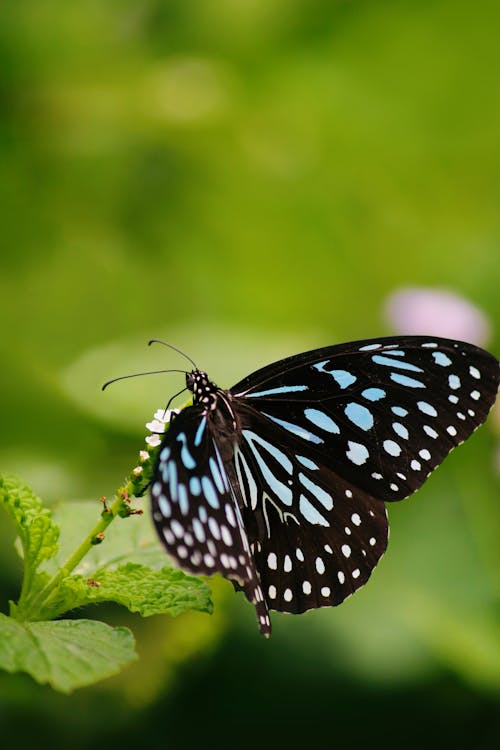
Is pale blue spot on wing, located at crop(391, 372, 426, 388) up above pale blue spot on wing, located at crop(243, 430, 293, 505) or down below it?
above

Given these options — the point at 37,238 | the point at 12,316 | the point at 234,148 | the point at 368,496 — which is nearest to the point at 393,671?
the point at 368,496

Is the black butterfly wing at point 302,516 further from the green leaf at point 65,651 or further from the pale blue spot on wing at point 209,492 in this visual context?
the green leaf at point 65,651

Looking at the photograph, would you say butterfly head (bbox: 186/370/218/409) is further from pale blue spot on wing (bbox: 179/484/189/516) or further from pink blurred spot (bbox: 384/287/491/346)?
pink blurred spot (bbox: 384/287/491/346)

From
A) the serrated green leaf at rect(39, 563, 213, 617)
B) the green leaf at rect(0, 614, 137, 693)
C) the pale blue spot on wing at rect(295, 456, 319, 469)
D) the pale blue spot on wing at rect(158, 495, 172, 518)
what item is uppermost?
the pale blue spot on wing at rect(295, 456, 319, 469)

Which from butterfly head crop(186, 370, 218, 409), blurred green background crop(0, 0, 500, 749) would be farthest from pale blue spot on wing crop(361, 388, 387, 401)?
blurred green background crop(0, 0, 500, 749)

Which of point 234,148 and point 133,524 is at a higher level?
point 234,148

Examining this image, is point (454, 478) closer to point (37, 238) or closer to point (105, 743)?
point (105, 743)

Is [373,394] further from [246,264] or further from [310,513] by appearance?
[246,264]
